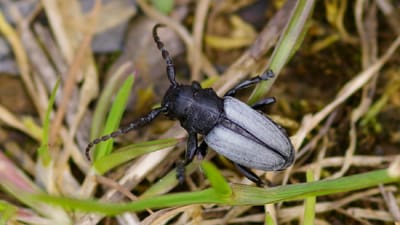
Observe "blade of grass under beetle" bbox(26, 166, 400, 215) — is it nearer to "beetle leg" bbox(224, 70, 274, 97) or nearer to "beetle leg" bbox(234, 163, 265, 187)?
"beetle leg" bbox(234, 163, 265, 187)

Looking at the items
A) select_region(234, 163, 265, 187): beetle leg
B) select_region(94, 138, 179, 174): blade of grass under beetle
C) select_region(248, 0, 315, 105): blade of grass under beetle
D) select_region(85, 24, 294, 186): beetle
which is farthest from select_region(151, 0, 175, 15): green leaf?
select_region(234, 163, 265, 187): beetle leg

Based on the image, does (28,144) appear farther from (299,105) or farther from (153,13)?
(299,105)

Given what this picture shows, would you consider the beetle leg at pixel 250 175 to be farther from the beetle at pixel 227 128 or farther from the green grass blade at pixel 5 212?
the green grass blade at pixel 5 212

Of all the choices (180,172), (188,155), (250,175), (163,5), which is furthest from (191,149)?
(163,5)

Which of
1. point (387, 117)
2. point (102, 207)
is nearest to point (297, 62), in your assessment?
point (387, 117)

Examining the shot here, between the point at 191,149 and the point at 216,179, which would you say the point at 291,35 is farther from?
the point at 216,179

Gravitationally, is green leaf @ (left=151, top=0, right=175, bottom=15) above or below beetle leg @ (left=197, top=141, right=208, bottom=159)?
above

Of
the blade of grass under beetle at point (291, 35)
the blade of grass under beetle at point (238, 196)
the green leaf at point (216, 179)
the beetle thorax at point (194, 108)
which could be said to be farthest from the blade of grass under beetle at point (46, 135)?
the blade of grass under beetle at point (291, 35)
